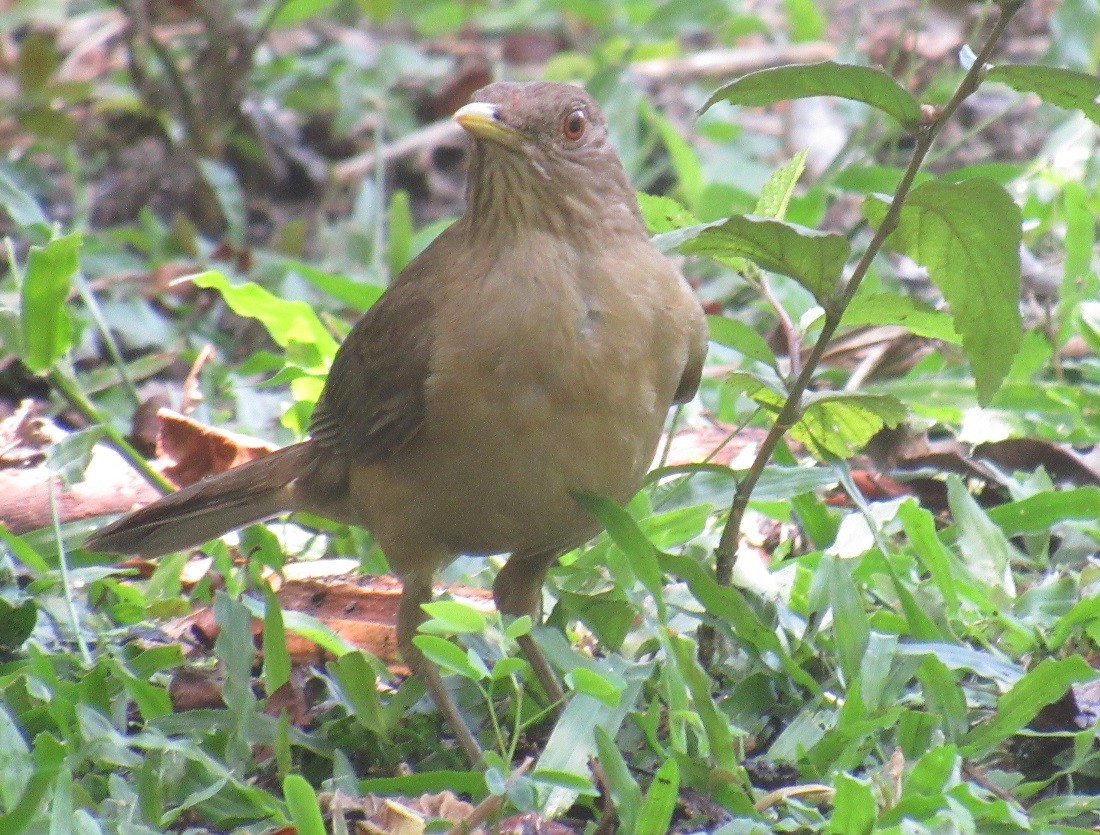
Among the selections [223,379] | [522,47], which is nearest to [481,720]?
[223,379]

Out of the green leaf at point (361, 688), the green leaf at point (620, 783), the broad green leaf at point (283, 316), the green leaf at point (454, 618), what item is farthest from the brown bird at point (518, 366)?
the broad green leaf at point (283, 316)

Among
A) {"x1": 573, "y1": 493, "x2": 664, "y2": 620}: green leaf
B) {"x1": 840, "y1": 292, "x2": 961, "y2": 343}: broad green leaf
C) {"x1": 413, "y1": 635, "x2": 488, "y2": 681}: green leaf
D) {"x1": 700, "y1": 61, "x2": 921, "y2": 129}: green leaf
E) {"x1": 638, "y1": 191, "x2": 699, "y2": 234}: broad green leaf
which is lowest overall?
{"x1": 573, "y1": 493, "x2": 664, "y2": 620}: green leaf

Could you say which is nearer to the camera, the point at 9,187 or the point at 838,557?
the point at 838,557

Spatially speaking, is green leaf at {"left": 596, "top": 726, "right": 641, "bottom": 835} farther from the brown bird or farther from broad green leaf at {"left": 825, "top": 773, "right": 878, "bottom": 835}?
the brown bird

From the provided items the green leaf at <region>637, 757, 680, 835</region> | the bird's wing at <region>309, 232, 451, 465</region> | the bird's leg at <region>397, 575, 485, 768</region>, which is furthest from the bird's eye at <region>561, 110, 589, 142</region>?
the green leaf at <region>637, 757, 680, 835</region>

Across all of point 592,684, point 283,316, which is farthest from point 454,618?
point 283,316

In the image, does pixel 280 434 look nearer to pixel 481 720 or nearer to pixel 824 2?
pixel 481 720
